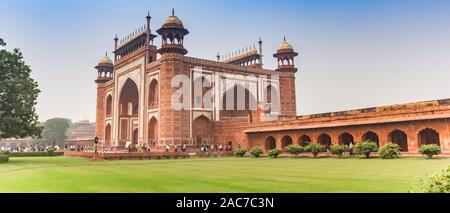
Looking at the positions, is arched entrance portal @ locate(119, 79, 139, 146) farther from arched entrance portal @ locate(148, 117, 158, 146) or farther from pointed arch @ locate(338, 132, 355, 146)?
pointed arch @ locate(338, 132, 355, 146)

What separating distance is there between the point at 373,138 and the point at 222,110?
42.9ft

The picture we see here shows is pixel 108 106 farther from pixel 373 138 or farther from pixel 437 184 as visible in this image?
pixel 437 184

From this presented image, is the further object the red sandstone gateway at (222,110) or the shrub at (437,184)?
the red sandstone gateway at (222,110)

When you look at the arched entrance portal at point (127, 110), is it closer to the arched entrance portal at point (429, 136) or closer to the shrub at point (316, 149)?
the shrub at point (316, 149)

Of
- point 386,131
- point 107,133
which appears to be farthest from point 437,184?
point 107,133

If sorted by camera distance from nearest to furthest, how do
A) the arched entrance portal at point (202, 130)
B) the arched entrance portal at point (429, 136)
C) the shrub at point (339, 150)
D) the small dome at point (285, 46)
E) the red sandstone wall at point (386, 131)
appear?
1. the red sandstone wall at point (386, 131)
2. the arched entrance portal at point (429, 136)
3. the shrub at point (339, 150)
4. the arched entrance portal at point (202, 130)
5. the small dome at point (285, 46)

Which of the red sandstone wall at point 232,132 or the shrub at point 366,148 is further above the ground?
the red sandstone wall at point 232,132

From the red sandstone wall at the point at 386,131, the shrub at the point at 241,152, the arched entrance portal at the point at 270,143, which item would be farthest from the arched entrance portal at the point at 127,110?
the red sandstone wall at the point at 386,131

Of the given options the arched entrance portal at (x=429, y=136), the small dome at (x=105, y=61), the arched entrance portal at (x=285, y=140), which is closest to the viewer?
the arched entrance portal at (x=429, y=136)

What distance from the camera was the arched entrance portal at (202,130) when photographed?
26.7 metres

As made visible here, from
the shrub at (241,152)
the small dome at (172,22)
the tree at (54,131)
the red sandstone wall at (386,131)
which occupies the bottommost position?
the shrub at (241,152)

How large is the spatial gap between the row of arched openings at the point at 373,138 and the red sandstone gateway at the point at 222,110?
44mm
